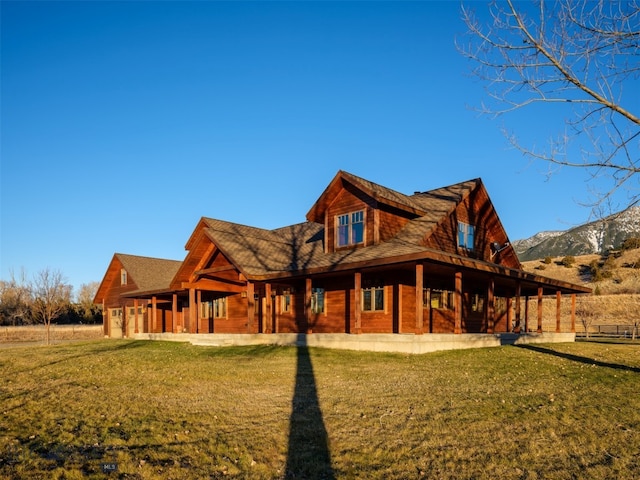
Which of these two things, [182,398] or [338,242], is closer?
[182,398]

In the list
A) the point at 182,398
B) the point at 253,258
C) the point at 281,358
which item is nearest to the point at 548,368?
the point at 281,358

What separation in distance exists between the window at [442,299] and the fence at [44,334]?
32.0 m

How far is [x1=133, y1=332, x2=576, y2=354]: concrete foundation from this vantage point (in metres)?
18.2

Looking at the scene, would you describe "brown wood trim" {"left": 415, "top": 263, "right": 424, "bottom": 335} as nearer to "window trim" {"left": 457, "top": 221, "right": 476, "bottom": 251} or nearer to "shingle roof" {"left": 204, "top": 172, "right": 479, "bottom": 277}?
"shingle roof" {"left": 204, "top": 172, "right": 479, "bottom": 277}

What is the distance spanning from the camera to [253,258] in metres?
26.1

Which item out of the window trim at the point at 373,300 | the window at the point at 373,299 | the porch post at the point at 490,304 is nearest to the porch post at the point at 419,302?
the window trim at the point at 373,300

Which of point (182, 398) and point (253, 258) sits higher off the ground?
point (253, 258)

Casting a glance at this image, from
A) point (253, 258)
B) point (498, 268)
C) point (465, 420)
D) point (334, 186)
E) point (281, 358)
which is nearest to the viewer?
point (465, 420)

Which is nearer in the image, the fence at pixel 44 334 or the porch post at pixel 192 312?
the porch post at pixel 192 312

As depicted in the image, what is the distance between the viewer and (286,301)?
91.4 ft

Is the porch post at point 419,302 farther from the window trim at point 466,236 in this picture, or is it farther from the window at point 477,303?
the window at point 477,303

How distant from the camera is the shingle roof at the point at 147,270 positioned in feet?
132

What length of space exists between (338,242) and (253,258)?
4602mm

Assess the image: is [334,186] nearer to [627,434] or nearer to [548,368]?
[548,368]
